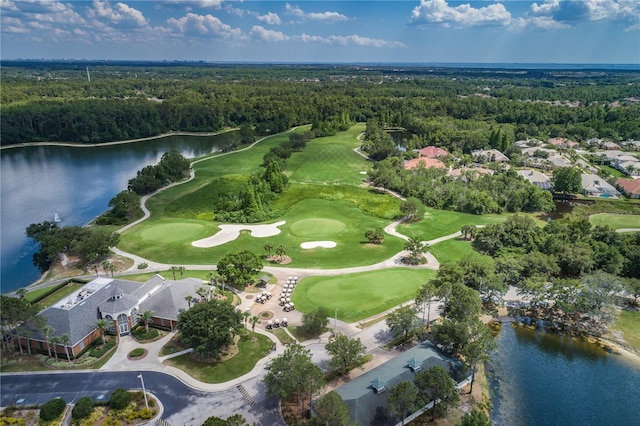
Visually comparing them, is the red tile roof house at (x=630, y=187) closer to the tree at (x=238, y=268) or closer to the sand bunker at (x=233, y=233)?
the sand bunker at (x=233, y=233)

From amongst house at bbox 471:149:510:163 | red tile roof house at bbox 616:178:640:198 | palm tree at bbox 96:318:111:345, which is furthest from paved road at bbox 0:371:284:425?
house at bbox 471:149:510:163

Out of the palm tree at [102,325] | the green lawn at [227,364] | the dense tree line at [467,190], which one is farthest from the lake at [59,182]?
the dense tree line at [467,190]

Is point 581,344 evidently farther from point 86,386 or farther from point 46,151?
point 46,151

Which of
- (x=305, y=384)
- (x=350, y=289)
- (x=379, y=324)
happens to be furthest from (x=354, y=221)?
(x=305, y=384)

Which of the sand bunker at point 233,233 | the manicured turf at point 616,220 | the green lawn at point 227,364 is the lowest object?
the sand bunker at point 233,233

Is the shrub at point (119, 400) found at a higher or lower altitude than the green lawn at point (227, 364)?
higher

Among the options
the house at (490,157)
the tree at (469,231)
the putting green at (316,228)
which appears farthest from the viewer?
the house at (490,157)
